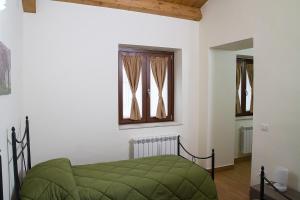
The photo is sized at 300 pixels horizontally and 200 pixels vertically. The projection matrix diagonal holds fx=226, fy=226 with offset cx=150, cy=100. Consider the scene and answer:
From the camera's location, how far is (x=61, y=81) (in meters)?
3.04

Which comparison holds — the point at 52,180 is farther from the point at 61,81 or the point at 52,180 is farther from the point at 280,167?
the point at 280,167

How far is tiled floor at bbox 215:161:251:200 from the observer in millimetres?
3102

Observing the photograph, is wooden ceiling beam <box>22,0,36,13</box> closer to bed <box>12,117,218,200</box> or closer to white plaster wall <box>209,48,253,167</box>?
bed <box>12,117,218,200</box>

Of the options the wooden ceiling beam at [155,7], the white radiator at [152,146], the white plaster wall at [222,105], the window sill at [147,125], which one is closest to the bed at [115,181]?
the white radiator at [152,146]

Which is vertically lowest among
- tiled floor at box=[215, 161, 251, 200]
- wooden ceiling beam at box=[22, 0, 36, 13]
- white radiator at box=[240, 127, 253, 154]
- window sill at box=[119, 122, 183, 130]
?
tiled floor at box=[215, 161, 251, 200]

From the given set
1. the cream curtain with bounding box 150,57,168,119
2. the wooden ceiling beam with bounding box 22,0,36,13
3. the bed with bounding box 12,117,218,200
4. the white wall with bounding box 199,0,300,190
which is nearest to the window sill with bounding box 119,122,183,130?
the cream curtain with bounding box 150,57,168,119

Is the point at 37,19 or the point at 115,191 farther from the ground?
the point at 37,19

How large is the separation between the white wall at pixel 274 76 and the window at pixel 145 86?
4.27 feet

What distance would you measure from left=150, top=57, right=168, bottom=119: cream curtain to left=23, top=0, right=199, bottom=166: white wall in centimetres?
34

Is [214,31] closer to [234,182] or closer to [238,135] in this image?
[238,135]

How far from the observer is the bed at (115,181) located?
1.76 meters

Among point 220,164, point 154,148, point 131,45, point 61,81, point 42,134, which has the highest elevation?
point 131,45

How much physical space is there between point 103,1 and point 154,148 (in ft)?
7.56

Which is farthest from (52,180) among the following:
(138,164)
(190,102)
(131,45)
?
(190,102)
